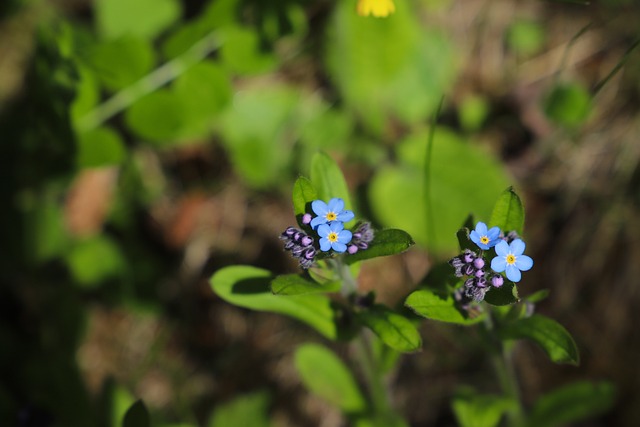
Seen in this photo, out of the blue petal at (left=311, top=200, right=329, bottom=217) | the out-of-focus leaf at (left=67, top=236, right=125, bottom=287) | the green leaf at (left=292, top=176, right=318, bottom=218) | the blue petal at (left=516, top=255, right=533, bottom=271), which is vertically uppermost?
the out-of-focus leaf at (left=67, top=236, right=125, bottom=287)

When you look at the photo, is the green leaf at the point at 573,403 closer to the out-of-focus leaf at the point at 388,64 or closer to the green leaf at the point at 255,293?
the green leaf at the point at 255,293

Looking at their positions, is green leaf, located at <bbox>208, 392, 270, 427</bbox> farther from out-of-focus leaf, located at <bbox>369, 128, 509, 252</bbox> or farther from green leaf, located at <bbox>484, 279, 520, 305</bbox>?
green leaf, located at <bbox>484, 279, 520, 305</bbox>

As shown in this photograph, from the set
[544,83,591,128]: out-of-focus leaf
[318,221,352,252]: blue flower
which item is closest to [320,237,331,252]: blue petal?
[318,221,352,252]: blue flower

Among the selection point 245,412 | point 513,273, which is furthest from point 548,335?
point 245,412

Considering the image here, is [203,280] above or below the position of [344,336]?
above

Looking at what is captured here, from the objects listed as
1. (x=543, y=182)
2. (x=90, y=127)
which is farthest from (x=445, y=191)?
(x=90, y=127)

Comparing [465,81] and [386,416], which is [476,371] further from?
[465,81]
